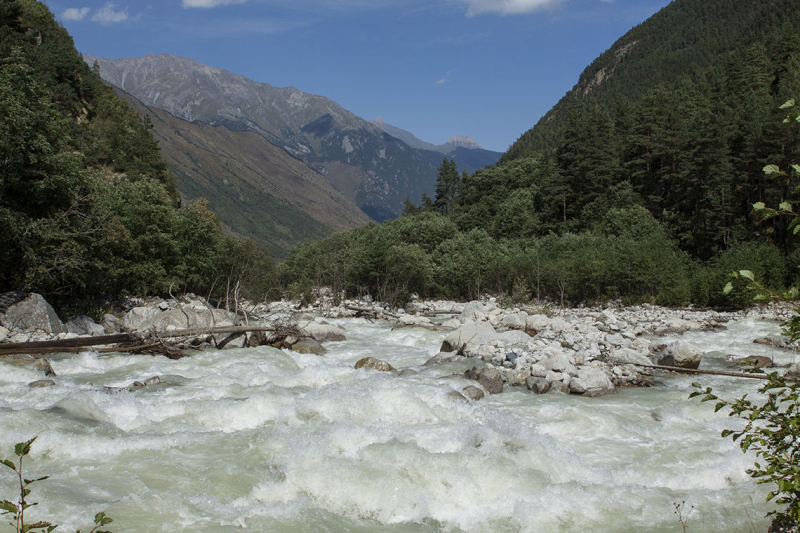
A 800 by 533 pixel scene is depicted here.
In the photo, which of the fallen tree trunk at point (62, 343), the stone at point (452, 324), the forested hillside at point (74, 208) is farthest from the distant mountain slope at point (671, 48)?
the fallen tree trunk at point (62, 343)

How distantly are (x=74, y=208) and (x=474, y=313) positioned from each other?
80.2 ft

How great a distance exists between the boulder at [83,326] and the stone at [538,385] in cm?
1967

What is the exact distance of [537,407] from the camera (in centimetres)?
1362

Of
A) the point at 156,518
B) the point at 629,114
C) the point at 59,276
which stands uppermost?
the point at 629,114

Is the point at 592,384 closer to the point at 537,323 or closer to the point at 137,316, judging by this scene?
the point at 537,323

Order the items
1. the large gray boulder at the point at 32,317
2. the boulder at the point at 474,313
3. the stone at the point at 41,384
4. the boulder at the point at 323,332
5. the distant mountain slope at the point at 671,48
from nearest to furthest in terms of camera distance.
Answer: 1. the stone at the point at 41,384
2. the large gray boulder at the point at 32,317
3. the boulder at the point at 323,332
4. the boulder at the point at 474,313
5. the distant mountain slope at the point at 671,48

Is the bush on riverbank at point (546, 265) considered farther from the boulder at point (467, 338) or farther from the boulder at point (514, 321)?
the boulder at point (467, 338)

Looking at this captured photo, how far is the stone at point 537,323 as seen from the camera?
2652 centimetres

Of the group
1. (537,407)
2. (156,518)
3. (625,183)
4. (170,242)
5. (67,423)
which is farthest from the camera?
(625,183)

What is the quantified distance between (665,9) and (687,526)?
208 metres

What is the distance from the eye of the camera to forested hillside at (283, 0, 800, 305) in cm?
4291

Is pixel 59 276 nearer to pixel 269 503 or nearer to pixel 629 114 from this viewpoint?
pixel 269 503

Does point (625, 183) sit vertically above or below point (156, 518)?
above

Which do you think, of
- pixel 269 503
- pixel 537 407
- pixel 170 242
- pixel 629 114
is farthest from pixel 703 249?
pixel 269 503
